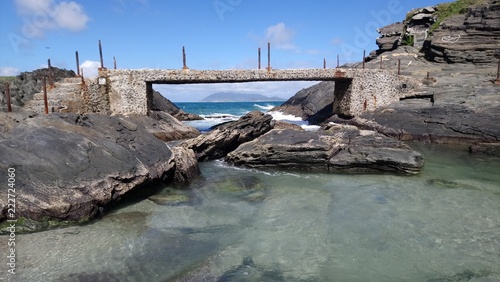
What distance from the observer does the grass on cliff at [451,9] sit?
3849cm

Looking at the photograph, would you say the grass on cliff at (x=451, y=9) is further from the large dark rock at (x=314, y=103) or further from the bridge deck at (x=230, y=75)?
the bridge deck at (x=230, y=75)

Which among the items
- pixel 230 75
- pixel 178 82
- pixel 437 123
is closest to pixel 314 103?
pixel 437 123

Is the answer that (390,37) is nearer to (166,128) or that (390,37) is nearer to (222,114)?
(166,128)

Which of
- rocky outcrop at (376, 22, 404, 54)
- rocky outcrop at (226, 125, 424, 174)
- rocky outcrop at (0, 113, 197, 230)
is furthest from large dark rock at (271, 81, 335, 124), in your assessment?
rocky outcrop at (0, 113, 197, 230)

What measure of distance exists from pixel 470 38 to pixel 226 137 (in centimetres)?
2949

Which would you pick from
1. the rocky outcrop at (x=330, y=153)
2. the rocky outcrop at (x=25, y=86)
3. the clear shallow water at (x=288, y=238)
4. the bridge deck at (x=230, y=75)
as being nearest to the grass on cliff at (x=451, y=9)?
the bridge deck at (x=230, y=75)

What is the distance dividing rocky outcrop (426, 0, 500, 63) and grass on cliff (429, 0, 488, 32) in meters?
2.68

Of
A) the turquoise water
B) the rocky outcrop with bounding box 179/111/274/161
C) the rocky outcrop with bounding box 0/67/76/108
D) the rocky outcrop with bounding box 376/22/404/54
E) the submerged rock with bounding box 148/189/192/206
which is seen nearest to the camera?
the submerged rock with bounding box 148/189/192/206

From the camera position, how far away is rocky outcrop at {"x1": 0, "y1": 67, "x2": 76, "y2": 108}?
21.5 meters

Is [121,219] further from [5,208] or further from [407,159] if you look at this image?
[407,159]

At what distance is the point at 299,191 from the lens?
1210cm

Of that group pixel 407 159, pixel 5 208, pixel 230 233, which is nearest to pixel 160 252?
pixel 230 233

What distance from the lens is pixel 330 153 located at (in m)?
15.2

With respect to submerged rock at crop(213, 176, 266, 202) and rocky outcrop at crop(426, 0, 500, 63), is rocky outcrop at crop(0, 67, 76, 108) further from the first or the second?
rocky outcrop at crop(426, 0, 500, 63)
